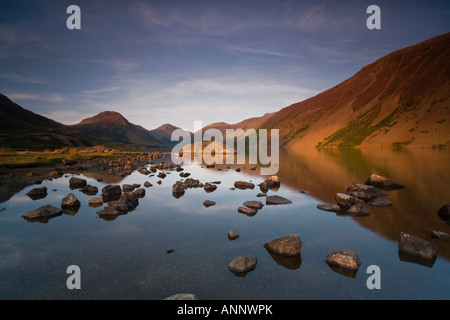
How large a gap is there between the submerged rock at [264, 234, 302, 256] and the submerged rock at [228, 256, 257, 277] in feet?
6.27

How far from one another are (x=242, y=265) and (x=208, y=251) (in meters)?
2.75

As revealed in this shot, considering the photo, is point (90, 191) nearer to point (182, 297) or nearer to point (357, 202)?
point (182, 297)

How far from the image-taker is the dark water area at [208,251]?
9258 millimetres

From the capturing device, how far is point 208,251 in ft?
41.8

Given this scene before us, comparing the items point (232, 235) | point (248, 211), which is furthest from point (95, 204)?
point (232, 235)

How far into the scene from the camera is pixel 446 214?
17.1 m

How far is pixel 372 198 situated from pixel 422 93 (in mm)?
201797

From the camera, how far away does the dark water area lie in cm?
926

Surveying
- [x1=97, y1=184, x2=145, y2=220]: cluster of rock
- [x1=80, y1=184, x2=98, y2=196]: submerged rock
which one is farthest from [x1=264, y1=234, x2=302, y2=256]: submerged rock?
[x1=80, y1=184, x2=98, y2=196]: submerged rock

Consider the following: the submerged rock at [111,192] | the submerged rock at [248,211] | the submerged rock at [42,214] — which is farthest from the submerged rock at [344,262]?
the submerged rock at [111,192]

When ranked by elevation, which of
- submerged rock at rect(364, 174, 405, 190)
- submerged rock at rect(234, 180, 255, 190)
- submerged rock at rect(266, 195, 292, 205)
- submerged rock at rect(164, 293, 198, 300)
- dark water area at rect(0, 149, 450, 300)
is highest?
submerged rock at rect(364, 174, 405, 190)

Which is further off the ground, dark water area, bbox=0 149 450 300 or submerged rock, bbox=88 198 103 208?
submerged rock, bbox=88 198 103 208

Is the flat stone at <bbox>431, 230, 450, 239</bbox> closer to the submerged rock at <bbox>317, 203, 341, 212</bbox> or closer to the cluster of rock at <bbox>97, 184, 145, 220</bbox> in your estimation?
the submerged rock at <bbox>317, 203, 341, 212</bbox>
